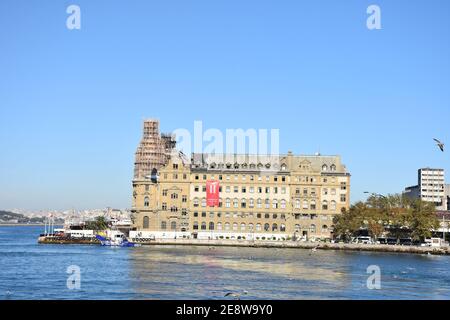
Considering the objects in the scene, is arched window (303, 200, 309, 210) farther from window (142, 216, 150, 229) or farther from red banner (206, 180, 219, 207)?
window (142, 216, 150, 229)

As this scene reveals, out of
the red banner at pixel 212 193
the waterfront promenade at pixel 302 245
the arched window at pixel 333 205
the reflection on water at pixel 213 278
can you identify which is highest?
the red banner at pixel 212 193

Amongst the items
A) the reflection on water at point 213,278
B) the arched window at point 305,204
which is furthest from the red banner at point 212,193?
the reflection on water at point 213,278

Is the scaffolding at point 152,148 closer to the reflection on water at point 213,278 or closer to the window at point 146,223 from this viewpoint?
the window at point 146,223

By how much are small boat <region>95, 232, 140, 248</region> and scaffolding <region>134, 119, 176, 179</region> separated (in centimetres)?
5221

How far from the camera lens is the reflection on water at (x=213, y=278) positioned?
5412 cm

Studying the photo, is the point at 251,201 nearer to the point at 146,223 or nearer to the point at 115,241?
the point at 146,223

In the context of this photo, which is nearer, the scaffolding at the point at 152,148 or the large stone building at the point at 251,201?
the large stone building at the point at 251,201

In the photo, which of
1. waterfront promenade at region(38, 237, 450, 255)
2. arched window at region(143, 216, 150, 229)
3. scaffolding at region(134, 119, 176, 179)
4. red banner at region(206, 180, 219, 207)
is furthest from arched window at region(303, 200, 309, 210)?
scaffolding at region(134, 119, 176, 179)

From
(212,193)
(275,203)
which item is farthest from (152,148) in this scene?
(275,203)

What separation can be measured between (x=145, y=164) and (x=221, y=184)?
57335 mm

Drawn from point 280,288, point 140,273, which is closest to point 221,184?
point 140,273

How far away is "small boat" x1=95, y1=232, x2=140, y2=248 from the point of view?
132750 millimetres

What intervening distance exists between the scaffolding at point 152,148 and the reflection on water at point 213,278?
9843 cm
